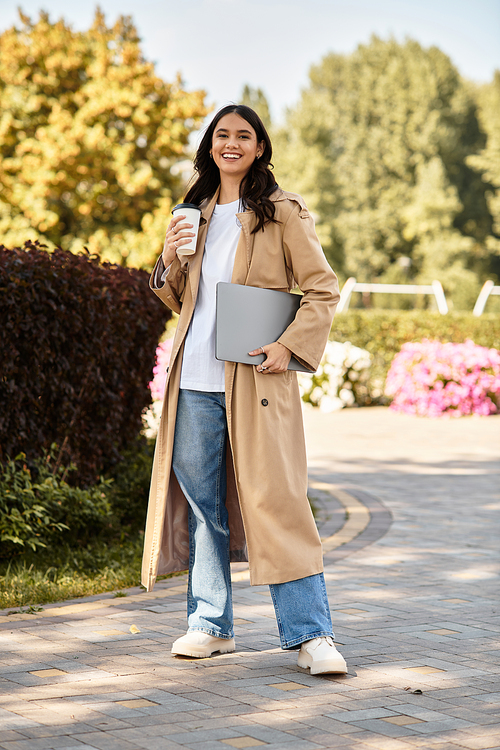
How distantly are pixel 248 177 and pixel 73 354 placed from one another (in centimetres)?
200

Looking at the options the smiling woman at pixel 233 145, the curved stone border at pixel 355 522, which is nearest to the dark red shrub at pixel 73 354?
the curved stone border at pixel 355 522

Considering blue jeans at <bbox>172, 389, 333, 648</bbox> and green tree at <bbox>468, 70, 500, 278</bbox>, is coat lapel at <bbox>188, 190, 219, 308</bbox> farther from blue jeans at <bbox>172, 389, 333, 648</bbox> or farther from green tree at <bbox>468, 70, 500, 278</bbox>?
green tree at <bbox>468, 70, 500, 278</bbox>

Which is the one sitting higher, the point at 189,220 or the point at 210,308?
A: the point at 189,220

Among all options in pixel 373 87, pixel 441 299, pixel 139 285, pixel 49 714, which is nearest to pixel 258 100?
pixel 373 87

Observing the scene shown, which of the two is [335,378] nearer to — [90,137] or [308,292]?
[308,292]

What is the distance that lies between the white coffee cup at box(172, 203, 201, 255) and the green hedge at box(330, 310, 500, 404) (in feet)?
41.2

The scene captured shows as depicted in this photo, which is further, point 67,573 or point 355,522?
point 355,522

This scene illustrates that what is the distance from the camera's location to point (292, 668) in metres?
3.11

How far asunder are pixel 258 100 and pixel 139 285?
50012 millimetres

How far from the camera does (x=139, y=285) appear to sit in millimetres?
5750

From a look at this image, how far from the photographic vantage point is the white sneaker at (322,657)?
296 cm

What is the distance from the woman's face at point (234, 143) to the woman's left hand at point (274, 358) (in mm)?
677

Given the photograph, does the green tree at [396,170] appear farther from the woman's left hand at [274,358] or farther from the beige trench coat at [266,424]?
the woman's left hand at [274,358]

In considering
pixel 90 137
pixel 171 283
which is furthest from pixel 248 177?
pixel 90 137
